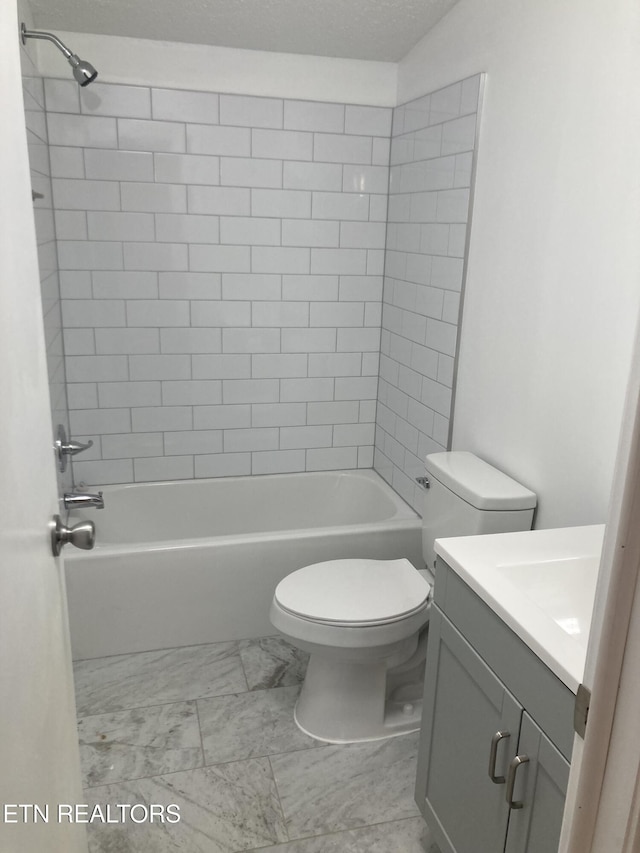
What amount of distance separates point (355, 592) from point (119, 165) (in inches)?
78.4

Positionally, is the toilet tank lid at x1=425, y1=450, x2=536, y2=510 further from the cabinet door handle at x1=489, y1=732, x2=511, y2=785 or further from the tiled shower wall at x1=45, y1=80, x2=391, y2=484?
the tiled shower wall at x1=45, y1=80, x2=391, y2=484

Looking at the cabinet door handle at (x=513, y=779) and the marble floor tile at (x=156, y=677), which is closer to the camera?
the cabinet door handle at (x=513, y=779)

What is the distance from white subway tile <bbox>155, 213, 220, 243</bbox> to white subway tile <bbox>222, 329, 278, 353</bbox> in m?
0.42

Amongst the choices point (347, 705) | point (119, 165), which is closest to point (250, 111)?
point (119, 165)

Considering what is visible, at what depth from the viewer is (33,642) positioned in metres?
1.01

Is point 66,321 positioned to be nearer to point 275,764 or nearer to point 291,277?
point 291,277

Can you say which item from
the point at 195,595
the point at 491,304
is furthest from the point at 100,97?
the point at 195,595

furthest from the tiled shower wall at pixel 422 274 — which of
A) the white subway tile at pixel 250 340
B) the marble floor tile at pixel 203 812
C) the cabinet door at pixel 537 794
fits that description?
the cabinet door at pixel 537 794

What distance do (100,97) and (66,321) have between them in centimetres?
92

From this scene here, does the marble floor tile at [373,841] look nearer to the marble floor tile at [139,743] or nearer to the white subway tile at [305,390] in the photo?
the marble floor tile at [139,743]

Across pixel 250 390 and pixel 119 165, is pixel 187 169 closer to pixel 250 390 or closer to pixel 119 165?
pixel 119 165

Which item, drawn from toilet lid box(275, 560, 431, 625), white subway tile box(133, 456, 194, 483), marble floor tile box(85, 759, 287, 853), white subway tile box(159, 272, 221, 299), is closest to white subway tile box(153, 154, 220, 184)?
white subway tile box(159, 272, 221, 299)

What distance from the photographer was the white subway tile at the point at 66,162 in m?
2.83

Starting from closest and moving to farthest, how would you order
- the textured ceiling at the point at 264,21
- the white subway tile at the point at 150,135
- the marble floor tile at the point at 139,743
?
the marble floor tile at the point at 139,743
the textured ceiling at the point at 264,21
the white subway tile at the point at 150,135
